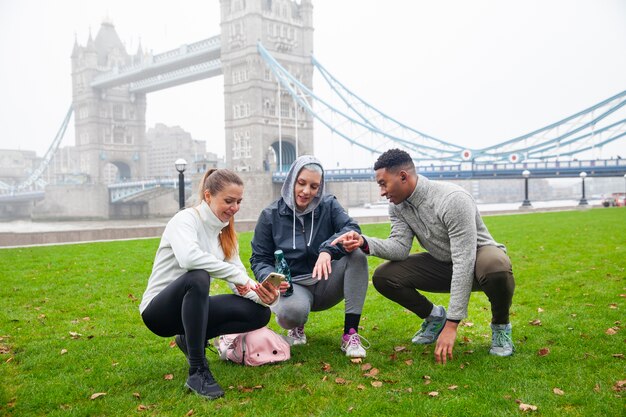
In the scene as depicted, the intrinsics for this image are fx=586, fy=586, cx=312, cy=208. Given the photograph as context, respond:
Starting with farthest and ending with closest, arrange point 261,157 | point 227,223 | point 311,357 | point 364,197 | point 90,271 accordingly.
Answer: point 364,197 < point 261,157 < point 90,271 < point 311,357 < point 227,223

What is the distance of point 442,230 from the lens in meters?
3.84

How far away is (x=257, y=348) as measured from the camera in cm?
377

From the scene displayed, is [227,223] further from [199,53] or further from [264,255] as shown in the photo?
[199,53]

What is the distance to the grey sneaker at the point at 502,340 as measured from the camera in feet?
12.5

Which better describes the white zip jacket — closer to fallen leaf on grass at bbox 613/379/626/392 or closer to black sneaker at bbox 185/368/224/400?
black sneaker at bbox 185/368/224/400

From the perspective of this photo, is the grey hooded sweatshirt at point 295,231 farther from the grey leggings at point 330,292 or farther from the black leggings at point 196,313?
the black leggings at point 196,313

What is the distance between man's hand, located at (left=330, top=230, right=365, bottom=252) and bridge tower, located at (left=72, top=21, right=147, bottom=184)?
240 feet

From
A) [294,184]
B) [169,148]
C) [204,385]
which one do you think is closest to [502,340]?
[294,184]

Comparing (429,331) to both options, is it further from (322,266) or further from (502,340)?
(322,266)

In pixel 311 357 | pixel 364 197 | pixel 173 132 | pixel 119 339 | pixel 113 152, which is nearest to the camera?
pixel 311 357

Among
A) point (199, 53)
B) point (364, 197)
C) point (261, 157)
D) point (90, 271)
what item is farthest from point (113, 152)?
point (90, 271)

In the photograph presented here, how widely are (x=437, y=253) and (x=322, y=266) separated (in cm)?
83

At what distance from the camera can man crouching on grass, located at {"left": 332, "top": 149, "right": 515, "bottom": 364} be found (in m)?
3.63

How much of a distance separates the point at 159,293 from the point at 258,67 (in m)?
50.4
